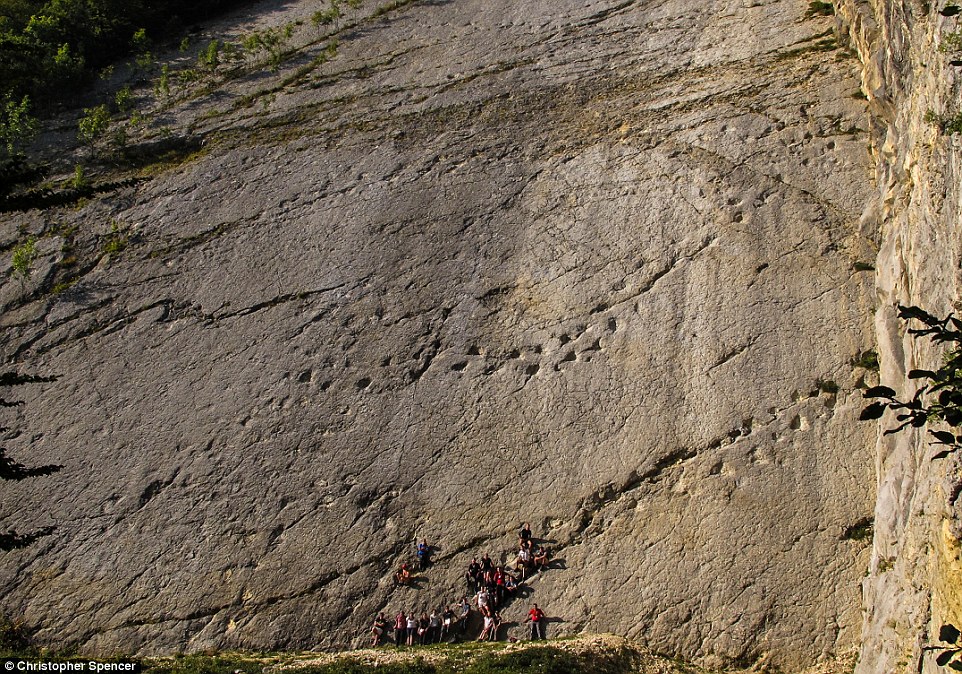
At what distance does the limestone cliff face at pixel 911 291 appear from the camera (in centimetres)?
809

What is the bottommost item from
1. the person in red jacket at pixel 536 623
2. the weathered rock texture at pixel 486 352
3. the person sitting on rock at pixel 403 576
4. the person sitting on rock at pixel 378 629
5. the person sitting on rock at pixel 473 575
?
the person in red jacket at pixel 536 623

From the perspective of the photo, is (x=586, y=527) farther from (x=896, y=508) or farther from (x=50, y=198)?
(x=50, y=198)

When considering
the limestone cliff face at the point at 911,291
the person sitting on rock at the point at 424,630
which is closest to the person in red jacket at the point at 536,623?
the person sitting on rock at the point at 424,630

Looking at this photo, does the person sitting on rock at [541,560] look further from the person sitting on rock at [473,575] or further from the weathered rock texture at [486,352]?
the person sitting on rock at [473,575]

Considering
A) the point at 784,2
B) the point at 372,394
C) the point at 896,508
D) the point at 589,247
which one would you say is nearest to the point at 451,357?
the point at 372,394

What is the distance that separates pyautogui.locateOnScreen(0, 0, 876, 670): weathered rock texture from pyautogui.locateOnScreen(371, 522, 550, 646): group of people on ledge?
228mm

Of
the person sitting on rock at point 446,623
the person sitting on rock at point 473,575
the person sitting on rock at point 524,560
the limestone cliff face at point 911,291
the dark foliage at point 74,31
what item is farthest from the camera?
the dark foliage at point 74,31

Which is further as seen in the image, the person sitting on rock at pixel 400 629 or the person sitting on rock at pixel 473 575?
the person sitting on rock at pixel 473 575

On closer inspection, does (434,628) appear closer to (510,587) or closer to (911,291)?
(510,587)

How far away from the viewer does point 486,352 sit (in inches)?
553

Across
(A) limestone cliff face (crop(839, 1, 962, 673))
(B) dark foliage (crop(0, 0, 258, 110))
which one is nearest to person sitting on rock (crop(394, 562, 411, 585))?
(A) limestone cliff face (crop(839, 1, 962, 673))

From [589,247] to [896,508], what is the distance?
6.36m

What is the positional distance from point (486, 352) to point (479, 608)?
3884 mm

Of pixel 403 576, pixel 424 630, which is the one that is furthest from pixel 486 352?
pixel 424 630
